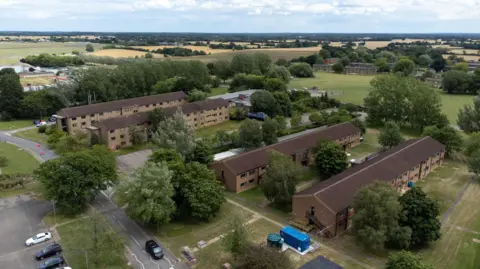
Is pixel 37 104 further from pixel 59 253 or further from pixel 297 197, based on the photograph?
pixel 297 197

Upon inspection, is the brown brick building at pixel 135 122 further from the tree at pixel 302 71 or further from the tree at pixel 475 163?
the tree at pixel 302 71

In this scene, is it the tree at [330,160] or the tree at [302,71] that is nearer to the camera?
the tree at [330,160]

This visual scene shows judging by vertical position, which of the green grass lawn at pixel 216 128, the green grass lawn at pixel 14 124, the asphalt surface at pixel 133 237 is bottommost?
the asphalt surface at pixel 133 237

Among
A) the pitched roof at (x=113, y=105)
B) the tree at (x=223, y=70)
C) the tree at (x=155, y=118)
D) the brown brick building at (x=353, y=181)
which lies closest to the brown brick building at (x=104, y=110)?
the pitched roof at (x=113, y=105)

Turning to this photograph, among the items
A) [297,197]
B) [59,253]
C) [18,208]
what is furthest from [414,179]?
[18,208]

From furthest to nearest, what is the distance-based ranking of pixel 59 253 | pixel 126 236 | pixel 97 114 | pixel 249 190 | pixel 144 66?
pixel 144 66, pixel 97 114, pixel 249 190, pixel 126 236, pixel 59 253

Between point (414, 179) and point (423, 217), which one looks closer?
point (423, 217)

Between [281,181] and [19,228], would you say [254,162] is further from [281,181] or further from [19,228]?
[19,228]

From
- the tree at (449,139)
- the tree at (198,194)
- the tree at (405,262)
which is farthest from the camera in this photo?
the tree at (449,139)
